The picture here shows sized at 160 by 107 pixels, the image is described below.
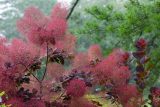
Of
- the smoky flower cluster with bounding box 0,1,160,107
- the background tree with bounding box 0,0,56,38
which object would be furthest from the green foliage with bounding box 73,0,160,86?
the background tree with bounding box 0,0,56,38

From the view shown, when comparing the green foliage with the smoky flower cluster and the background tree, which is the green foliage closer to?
the smoky flower cluster

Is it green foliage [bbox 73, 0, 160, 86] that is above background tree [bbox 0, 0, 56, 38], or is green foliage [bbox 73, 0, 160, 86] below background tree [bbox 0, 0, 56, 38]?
below

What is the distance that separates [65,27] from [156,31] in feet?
A: 7.12

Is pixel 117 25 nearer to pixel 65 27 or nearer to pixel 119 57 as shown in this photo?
pixel 119 57

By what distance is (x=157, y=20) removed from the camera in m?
4.88

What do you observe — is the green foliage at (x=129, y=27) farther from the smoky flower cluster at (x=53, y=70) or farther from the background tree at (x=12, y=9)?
the background tree at (x=12, y=9)

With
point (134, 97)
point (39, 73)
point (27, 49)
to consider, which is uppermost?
point (27, 49)

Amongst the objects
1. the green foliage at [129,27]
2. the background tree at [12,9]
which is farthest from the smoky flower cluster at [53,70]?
the background tree at [12,9]

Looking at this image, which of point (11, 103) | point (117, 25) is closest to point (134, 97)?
point (11, 103)

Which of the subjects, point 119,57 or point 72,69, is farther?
point 119,57

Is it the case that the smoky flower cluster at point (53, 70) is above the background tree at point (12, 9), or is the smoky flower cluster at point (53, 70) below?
below

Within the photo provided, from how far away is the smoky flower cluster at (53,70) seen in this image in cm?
314

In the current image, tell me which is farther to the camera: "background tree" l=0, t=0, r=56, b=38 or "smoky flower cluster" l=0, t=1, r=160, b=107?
"background tree" l=0, t=0, r=56, b=38

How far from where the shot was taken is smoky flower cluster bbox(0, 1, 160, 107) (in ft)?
10.3
